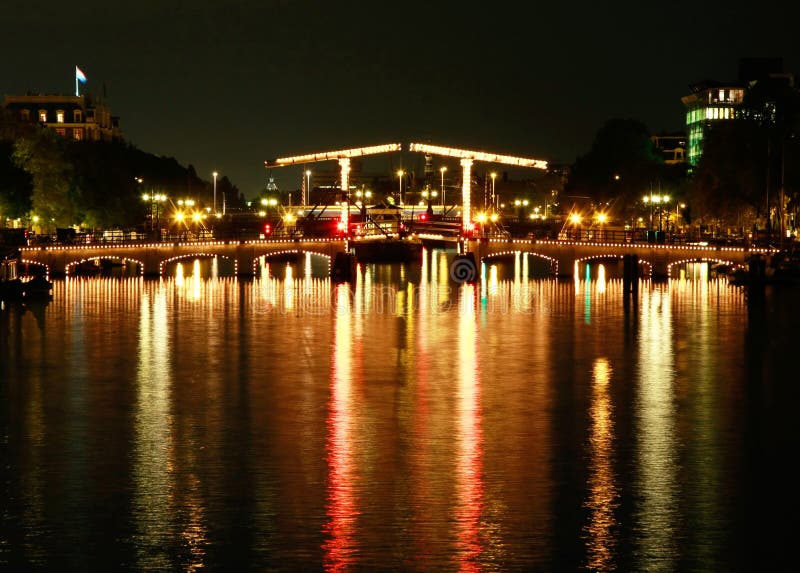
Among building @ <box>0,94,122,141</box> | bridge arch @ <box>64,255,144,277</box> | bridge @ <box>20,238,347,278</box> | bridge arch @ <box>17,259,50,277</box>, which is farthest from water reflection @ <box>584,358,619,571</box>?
building @ <box>0,94,122,141</box>

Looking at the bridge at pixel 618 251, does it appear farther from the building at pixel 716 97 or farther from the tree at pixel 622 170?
the building at pixel 716 97

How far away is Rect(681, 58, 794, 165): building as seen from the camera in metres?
176

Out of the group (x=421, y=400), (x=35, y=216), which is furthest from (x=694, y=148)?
(x=421, y=400)

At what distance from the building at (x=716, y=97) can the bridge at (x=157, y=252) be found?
10278 centimetres

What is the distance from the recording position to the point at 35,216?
286 feet

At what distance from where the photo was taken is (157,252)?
80.8 m

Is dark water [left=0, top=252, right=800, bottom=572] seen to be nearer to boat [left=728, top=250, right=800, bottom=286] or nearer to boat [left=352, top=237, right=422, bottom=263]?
boat [left=728, top=250, right=800, bottom=286]

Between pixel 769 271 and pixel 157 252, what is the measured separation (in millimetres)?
36380

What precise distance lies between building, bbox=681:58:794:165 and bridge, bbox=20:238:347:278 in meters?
103

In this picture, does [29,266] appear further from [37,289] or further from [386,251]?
[386,251]

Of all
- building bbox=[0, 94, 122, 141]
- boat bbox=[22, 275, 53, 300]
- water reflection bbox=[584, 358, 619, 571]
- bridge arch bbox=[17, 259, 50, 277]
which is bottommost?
water reflection bbox=[584, 358, 619, 571]

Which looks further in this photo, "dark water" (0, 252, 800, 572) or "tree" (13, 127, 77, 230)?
"tree" (13, 127, 77, 230)

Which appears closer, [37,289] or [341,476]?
[341,476]

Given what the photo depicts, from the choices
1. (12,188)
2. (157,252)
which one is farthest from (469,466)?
(12,188)
